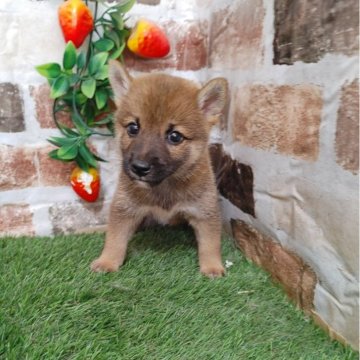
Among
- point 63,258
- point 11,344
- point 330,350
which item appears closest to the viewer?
point 11,344

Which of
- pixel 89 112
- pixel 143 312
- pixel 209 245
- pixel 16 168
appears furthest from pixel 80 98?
pixel 143 312

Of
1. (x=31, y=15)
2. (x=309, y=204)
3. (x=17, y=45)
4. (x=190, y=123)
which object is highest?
(x=31, y=15)

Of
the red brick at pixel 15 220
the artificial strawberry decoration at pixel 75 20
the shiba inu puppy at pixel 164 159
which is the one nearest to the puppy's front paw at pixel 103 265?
the shiba inu puppy at pixel 164 159

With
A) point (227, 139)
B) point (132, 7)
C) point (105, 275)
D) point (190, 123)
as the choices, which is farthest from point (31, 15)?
point (105, 275)

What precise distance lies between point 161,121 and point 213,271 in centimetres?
61

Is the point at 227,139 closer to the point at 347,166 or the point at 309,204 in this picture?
the point at 309,204

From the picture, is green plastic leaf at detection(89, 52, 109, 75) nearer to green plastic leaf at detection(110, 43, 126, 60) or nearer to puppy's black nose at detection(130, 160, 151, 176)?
green plastic leaf at detection(110, 43, 126, 60)

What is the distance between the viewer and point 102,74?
5.43 ft

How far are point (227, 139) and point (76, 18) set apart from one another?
837 millimetres

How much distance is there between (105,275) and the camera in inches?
56.6

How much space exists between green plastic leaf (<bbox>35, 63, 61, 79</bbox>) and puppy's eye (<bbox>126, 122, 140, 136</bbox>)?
0.42 m

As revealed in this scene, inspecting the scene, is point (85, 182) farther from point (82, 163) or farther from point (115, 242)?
point (115, 242)

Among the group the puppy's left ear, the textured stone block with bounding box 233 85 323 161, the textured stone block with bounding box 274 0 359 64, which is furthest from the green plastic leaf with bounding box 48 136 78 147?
the textured stone block with bounding box 274 0 359 64

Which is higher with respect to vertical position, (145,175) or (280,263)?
(145,175)
